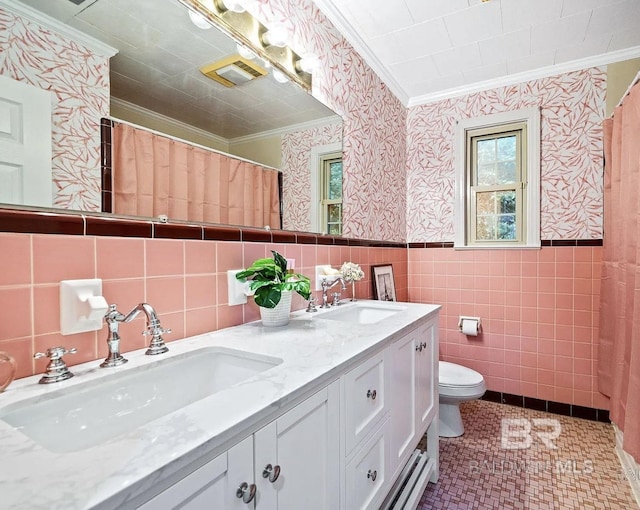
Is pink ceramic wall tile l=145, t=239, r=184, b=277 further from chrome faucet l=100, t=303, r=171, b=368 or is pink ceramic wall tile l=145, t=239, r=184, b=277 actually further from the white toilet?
the white toilet

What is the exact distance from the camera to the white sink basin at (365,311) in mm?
1593

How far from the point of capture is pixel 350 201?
1906mm

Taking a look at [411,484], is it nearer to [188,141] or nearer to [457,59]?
[188,141]

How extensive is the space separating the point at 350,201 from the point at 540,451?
175 centimetres

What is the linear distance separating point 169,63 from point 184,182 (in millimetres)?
354

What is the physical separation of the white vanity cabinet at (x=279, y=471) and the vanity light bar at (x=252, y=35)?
3.98ft

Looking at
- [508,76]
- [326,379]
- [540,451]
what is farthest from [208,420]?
[508,76]

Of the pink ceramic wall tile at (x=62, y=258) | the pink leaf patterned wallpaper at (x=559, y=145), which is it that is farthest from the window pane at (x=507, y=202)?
the pink ceramic wall tile at (x=62, y=258)

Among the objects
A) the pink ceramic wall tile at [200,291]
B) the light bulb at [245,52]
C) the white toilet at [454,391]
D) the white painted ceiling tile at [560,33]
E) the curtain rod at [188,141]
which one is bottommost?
the white toilet at [454,391]

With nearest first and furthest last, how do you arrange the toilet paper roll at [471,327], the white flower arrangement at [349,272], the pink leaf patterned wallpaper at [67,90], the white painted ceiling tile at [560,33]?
the pink leaf patterned wallpaper at [67,90] → the white flower arrangement at [349,272] → the white painted ceiling tile at [560,33] → the toilet paper roll at [471,327]

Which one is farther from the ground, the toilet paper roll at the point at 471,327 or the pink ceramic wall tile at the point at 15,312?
the pink ceramic wall tile at the point at 15,312

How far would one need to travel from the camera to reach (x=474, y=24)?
1850 millimetres

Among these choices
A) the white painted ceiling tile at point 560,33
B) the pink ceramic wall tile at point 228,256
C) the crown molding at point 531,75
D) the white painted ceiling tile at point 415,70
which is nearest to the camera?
the pink ceramic wall tile at point 228,256

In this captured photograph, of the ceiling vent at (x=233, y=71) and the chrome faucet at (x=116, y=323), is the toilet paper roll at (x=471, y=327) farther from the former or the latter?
the chrome faucet at (x=116, y=323)
